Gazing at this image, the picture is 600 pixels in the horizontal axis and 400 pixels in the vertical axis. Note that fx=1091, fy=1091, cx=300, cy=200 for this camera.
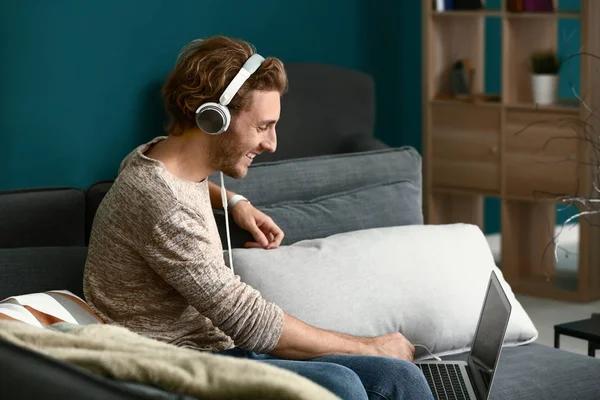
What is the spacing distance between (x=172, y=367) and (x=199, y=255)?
33.5 inches

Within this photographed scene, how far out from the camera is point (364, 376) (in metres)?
2.16

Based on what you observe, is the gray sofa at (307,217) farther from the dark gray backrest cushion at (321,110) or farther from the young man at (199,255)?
the dark gray backrest cushion at (321,110)

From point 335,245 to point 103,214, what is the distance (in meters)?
0.63

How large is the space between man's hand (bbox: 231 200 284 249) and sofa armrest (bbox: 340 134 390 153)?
1661 mm

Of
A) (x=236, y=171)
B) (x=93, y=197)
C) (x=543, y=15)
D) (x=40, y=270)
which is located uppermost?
(x=543, y=15)

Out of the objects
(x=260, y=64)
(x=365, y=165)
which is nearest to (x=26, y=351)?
(x=260, y=64)

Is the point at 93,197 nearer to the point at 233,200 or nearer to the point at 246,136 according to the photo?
the point at 233,200

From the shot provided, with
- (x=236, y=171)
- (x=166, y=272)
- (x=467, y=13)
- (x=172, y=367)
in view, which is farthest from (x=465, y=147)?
(x=172, y=367)

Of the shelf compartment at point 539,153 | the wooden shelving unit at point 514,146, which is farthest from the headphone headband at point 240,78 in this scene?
the shelf compartment at point 539,153

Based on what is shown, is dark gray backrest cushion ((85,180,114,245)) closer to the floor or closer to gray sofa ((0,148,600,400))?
Result: gray sofa ((0,148,600,400))

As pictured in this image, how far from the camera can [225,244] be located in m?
2.60

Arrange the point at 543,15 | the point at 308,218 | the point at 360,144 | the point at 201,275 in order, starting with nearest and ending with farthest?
the point at 201,275
the point at 308,218
the point at 360,144
the point at 543,15

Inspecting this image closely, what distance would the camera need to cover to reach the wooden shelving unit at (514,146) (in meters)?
4.56


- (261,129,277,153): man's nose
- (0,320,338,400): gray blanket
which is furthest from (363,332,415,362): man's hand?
(0,320,338,400): gray blanket
